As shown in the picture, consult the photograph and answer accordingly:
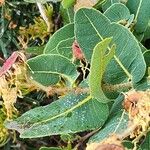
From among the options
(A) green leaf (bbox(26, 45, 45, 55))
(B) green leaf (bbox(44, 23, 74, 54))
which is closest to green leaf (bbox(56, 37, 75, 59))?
(B) green leaf (bbox(44, 23, 74, 54))

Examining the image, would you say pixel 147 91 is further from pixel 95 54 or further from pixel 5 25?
pixel 5 25

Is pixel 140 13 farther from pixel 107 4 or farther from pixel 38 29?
pixel 38 29

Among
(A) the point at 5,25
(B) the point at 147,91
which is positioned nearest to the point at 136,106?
(B) the point at 147,91

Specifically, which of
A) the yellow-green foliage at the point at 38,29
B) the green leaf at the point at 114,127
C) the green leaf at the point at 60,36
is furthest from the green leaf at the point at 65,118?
the yellow-green foliage at the point at 38,29

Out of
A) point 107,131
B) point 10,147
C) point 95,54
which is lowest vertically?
point 10,147

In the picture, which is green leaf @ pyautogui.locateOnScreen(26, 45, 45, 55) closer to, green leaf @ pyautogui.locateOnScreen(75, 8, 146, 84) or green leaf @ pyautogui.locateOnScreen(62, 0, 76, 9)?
green leaf @ pyautogui.locateOnScreen(62, 0, 76, 9)
